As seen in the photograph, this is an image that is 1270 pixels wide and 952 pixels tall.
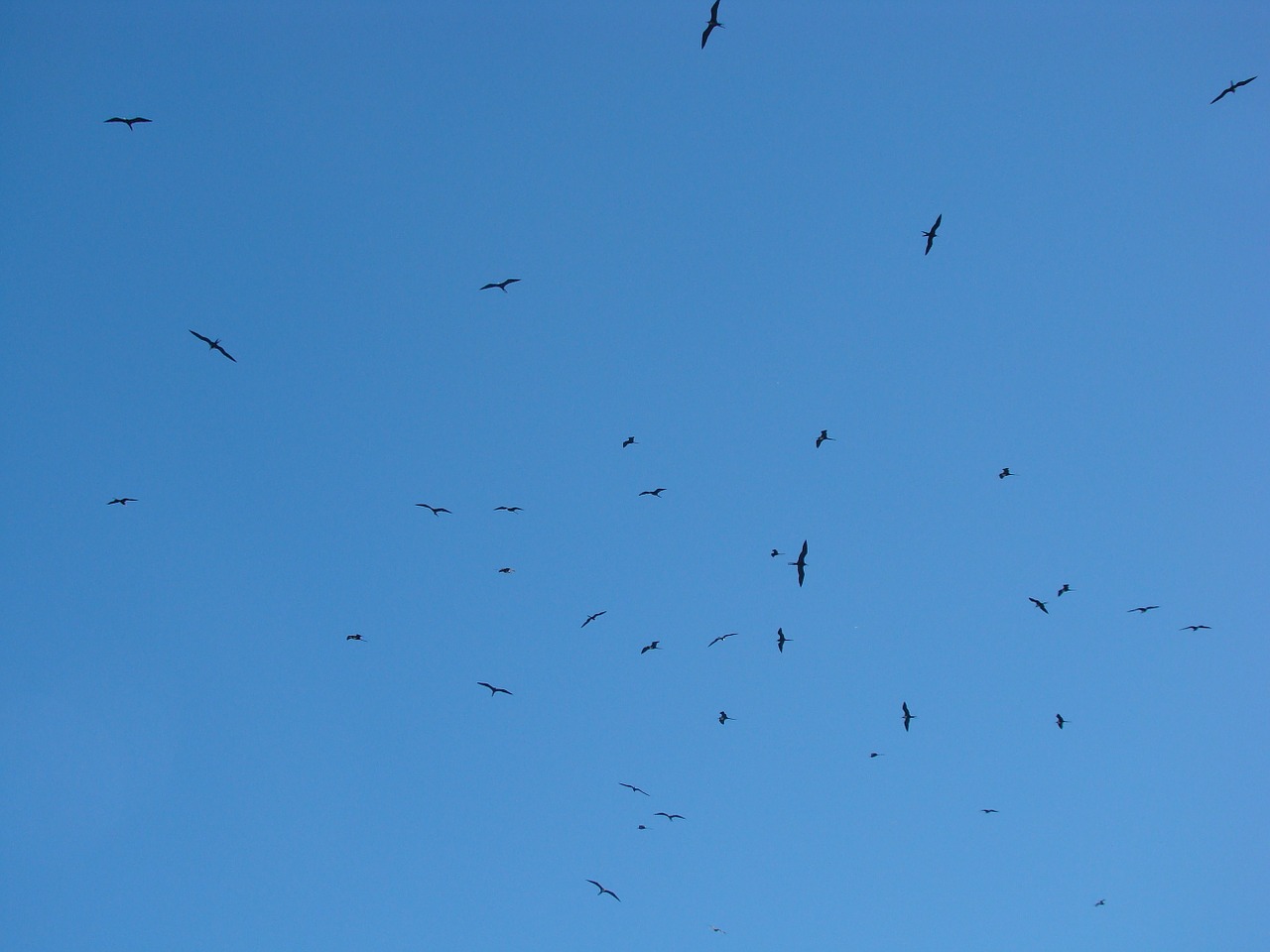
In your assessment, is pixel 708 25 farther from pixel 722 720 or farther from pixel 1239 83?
pixel 722 720

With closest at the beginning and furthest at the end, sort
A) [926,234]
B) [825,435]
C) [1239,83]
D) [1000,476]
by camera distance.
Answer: [1239,83] < [926,234] < [825,435] < [1000,476]

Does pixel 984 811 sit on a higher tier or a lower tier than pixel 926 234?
lower

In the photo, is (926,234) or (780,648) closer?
(926,234)

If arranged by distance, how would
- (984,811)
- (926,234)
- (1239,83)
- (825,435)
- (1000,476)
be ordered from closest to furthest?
1. (1239,83)
2. (926,234)
3. (825,435)
4. (1000,476)
5. (984,811)

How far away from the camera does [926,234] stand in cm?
5794

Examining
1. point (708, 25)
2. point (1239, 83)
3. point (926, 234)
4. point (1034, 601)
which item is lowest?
point (1034, 601)

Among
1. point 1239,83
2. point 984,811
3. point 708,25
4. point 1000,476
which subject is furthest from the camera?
point 984,811

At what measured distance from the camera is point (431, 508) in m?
63.5

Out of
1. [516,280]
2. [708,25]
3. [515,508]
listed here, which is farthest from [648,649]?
[708,25]

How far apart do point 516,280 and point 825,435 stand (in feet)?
74.2

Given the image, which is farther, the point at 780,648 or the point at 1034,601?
the point at 1034,601

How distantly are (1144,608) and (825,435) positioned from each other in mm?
28436

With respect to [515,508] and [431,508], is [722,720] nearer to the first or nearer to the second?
[515,508]

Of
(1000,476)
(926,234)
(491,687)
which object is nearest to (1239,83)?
(926,234)
